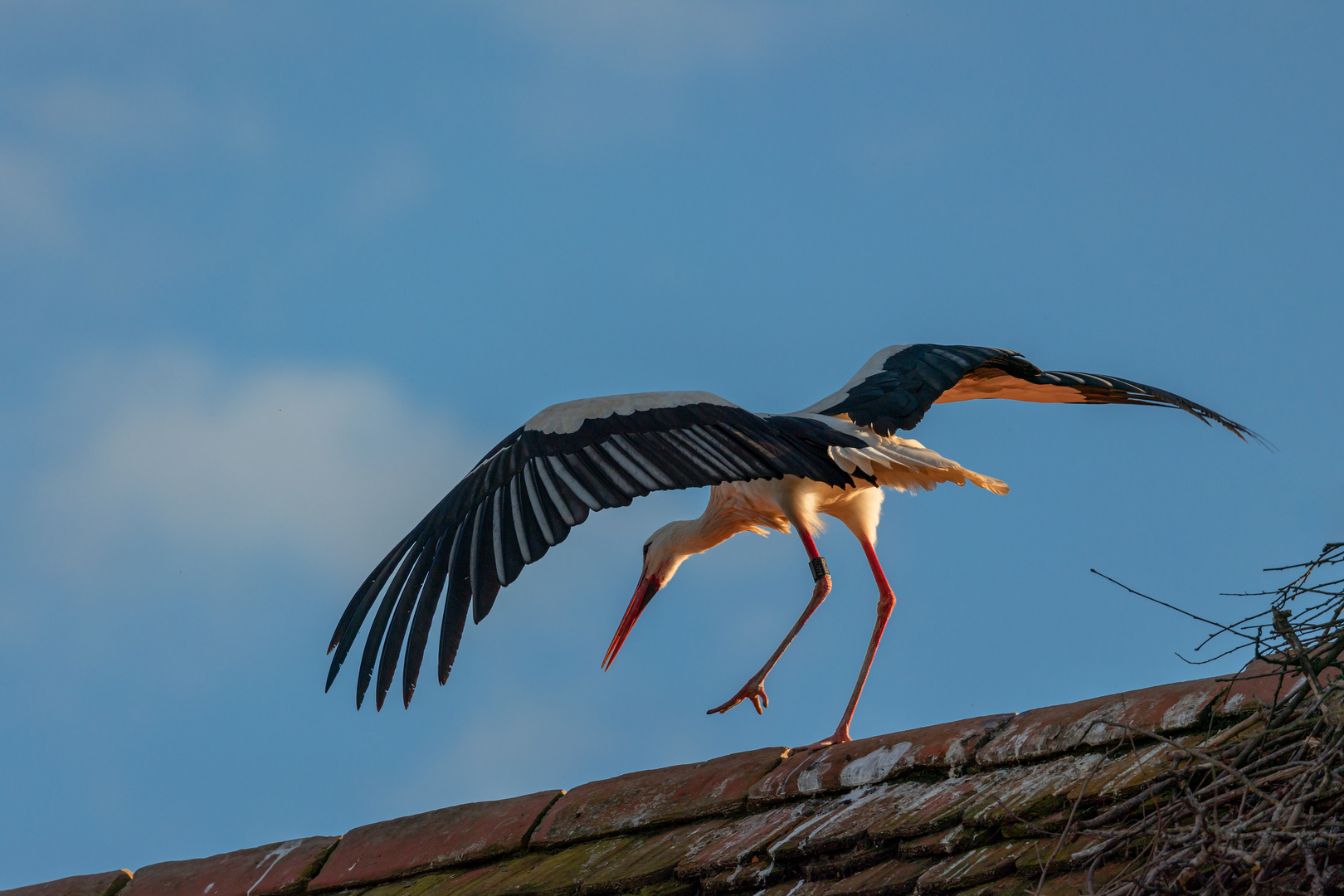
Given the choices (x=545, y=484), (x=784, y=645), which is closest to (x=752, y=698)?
(x=784, y=645)

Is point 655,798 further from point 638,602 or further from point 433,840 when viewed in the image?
→ point 638,602

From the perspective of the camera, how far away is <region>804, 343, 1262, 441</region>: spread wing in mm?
5164

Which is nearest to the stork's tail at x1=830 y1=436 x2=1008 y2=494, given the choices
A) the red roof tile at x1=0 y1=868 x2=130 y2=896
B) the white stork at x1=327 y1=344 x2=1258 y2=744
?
the white stork at x1=327 y1=344 x2=1258 y2=744

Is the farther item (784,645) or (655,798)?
(784,645)

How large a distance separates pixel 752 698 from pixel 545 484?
1720 millimetres

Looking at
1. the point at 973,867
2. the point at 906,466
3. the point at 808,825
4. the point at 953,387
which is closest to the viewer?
the point at 973,867

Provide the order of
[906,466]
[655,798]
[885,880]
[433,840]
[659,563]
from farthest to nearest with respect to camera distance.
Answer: [659,563] → [906,466] → [433,840] → [655,798] → [885,880]

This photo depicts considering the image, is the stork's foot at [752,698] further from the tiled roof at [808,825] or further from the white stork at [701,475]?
the tiled roof at [808,825]

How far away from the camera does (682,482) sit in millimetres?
4363

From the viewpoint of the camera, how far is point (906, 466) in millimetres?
5020

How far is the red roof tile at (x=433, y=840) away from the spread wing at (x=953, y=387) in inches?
78.6

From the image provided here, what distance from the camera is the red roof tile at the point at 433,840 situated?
375cm

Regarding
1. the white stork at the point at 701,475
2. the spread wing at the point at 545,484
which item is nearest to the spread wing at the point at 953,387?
the white stork at the point at 701,475

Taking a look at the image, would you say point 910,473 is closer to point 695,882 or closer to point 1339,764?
point 695,882
